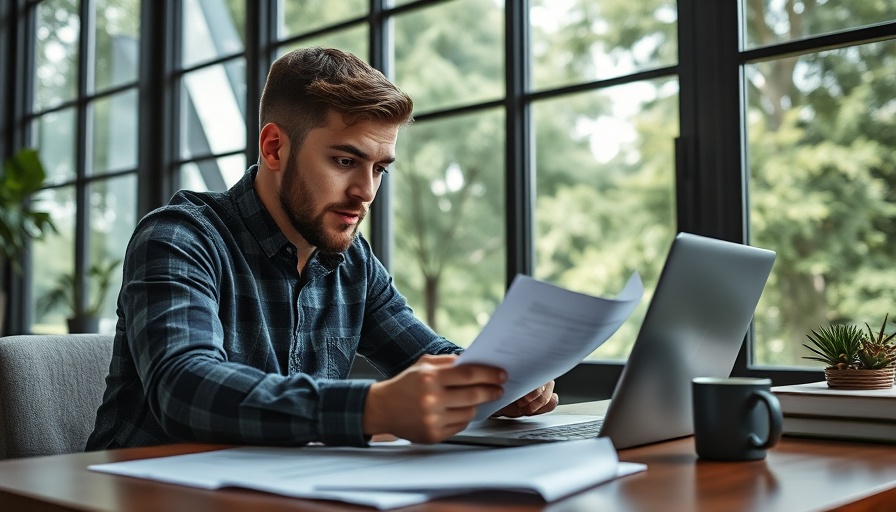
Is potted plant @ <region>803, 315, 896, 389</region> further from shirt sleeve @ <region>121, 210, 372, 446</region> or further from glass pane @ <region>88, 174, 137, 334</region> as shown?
glass pane @ <region>88, 174, 137, 334</region>

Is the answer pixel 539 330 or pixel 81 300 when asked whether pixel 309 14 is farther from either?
pixel 539 330

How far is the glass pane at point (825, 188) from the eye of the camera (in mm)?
7047

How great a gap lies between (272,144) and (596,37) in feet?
30.4

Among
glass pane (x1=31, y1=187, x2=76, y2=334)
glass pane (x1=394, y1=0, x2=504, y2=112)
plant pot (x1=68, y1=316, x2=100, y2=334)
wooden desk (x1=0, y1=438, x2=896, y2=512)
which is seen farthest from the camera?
glass pane (x1=394, y1=0, x2=504, y2=112)

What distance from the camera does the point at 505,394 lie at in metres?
1.03

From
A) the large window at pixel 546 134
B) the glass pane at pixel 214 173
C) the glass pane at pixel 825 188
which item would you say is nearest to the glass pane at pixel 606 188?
the large window at pixel 546 134

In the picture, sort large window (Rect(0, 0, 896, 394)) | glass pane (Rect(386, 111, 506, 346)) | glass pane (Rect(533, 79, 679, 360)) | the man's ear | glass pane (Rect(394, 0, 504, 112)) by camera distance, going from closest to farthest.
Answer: the man's ear < large window (Rect(0, 0, 896, 394)) < glass pane (Rect(533, 79, 679, 360)) < glass pane (Rect(394, 0, 504, 112)) < glass pane (Rect(386, 111, 506, 346))

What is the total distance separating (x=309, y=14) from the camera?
5648 mm

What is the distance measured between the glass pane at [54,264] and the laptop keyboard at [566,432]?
4.44m

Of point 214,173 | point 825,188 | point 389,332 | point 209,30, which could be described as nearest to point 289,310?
point 389,332

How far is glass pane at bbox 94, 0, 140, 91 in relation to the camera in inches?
190

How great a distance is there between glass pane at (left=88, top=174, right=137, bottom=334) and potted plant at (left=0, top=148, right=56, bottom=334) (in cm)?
25

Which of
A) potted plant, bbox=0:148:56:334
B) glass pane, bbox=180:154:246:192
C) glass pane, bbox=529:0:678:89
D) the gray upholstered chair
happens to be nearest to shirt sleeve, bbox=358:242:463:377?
the gray upholstered chair

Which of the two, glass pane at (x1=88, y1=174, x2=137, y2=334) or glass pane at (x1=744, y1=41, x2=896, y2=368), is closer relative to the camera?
glass pane at (x1=88, y1=174, x2=137, y2=334)
